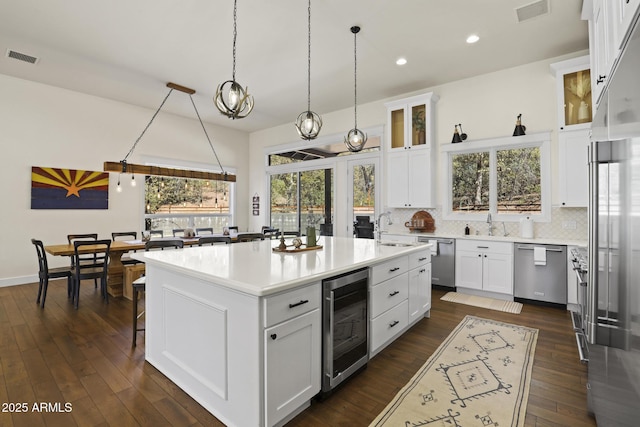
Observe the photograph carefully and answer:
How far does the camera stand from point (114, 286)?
4.55m

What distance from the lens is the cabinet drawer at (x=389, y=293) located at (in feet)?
8.25

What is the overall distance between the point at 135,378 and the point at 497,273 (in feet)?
14.5

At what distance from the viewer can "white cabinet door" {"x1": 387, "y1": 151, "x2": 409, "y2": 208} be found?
5422mm

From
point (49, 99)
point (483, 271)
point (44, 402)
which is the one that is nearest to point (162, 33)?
point (49, 99)

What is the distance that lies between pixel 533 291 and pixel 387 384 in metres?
2.99

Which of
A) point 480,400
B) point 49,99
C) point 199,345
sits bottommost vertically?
point 480,400

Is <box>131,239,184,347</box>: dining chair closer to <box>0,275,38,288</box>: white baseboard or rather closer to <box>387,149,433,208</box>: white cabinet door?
<box>0,275,38,288</box>: white baseboard

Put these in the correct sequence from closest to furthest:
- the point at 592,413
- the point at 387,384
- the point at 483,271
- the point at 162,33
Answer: the point at 592,413 < the point at 387,384 < the point at 162,33 < the point at 483,271

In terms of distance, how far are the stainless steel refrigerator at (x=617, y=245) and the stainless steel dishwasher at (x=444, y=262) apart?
3.27 m

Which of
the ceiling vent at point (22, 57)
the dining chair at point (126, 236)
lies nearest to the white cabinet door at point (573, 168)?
the dining chair at point (126, 236)

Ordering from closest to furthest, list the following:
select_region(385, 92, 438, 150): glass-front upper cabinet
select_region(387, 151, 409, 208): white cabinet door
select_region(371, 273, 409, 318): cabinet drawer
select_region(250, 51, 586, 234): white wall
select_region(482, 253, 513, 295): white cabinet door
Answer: select_region(371, 273, 409, 318): cabinet drawer
select_region(482, 253, 513, 295): white cabinet door
select_region(250, 51, 586, 234): white wall
select_region(385, 92, 438, 150): glass-front upper cabinet
select_region(387, 151, 409, 208): white cabinet door

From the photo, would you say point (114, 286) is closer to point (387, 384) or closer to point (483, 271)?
point (387, 384)

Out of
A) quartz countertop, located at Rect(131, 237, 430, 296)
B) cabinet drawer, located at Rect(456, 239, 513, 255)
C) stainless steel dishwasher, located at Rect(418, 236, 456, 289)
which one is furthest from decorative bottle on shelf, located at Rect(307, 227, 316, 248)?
cabinet drawer, located at Rect(456, 239, 513, 255)

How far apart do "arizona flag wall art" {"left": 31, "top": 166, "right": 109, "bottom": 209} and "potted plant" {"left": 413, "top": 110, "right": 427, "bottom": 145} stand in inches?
233
